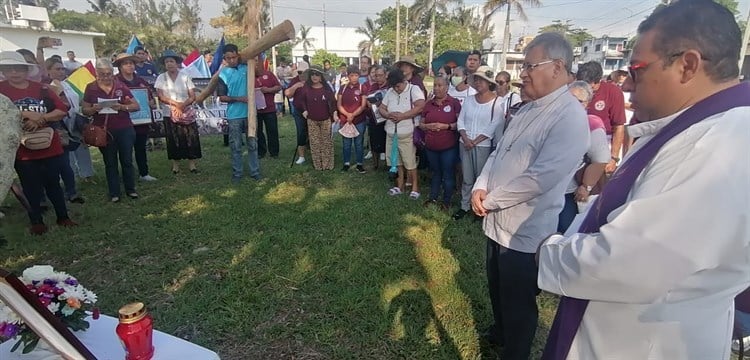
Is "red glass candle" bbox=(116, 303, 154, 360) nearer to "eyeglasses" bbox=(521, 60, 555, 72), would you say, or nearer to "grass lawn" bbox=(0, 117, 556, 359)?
"grass lawn" bbox=(0, 117, 556, 359)

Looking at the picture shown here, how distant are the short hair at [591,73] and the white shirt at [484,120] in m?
1.03

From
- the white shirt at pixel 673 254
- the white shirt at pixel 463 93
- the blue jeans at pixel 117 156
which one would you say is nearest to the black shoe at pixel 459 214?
the white shirt at pixel 463 93

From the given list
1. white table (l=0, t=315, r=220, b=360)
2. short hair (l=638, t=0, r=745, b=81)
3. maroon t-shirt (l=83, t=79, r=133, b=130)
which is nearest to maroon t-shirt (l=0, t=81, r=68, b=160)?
maroon t-shirt (l=83, t=79, r=133, b=130)

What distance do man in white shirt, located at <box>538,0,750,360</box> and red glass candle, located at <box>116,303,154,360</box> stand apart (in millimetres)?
1365

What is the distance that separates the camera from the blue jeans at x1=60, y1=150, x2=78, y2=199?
5.16 meters

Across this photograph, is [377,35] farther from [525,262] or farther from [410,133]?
[525,262]

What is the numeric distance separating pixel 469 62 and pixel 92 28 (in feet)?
146

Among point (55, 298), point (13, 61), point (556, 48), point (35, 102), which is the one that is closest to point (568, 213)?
point (556, 48)

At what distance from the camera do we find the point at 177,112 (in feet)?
22.4

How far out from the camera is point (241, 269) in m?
3.79

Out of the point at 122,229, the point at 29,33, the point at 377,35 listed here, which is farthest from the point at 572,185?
the point at 377,35

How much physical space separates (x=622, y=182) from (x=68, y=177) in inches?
240

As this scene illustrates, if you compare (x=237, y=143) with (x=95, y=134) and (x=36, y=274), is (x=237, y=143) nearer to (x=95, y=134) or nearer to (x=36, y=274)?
(x=95, y=134)

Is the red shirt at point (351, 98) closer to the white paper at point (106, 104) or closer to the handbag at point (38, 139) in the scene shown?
the white paper at point (106, 104)
